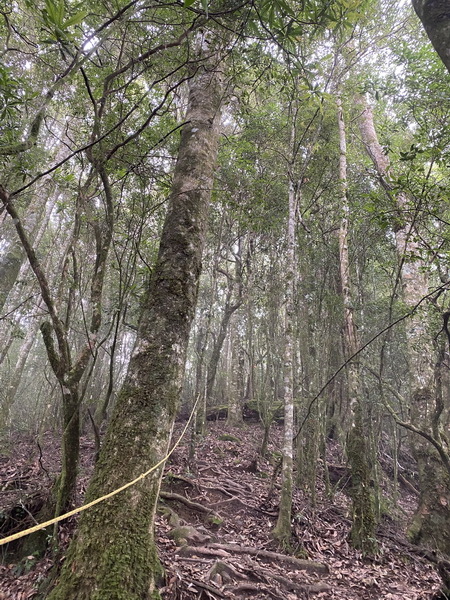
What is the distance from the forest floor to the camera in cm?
328

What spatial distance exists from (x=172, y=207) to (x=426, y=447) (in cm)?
650

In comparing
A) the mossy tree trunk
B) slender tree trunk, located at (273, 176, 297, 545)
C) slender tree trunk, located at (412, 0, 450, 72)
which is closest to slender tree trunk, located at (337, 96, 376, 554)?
slender tree trunk, located at (273, 176, 297, 545)

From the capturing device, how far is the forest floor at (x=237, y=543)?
328 centimetres

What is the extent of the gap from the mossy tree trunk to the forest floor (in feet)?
3.46

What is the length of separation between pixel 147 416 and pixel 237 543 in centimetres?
350

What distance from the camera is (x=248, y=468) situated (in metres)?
8.09

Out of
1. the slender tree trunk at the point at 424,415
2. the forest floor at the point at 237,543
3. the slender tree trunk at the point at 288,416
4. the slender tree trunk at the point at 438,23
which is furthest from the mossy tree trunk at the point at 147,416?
the slender tree trunk at the point at 424,415

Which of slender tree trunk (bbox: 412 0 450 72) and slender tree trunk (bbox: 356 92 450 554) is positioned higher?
slender tree trunk (bbox: 412 0 450 72)

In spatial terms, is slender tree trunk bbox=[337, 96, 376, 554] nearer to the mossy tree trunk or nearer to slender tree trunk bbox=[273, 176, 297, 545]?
slender tree trunk bbox=[273, 176, 297, 545]

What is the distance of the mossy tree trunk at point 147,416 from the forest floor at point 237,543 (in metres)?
1.05

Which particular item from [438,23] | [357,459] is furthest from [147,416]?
[357,459]

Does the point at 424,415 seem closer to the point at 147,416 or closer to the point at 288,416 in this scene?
the point at 288,416

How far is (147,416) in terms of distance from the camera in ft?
7.74

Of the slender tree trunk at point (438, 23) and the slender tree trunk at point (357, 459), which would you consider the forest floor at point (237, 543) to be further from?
the slender tree trunk at point (438, 23)
